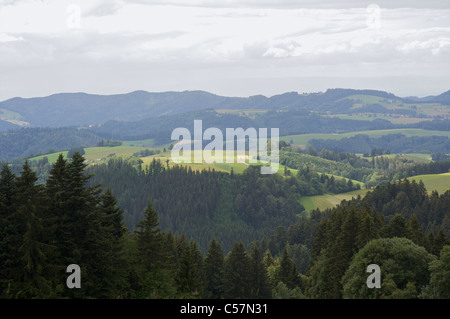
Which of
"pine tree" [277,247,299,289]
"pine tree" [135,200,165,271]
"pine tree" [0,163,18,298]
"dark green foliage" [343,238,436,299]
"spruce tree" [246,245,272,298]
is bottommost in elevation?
"pine tree" [277,247,299,289]

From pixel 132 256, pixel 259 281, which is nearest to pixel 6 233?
pixel 132 256

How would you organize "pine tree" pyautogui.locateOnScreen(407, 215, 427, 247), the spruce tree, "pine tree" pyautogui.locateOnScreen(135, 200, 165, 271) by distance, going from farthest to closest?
"pine tree" pyautogui.locateOnScreen(407, 215, 427, 247) → the spruce tree → "pine tree" pyautogui.locateOnScreen(135, 200, 165, 271)

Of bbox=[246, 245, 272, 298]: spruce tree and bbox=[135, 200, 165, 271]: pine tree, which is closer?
bbox=[135, 200, 165, 271]: pine tree

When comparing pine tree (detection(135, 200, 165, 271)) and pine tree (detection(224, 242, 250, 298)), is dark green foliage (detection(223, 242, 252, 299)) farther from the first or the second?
pine tree (detection(135, 200, 165, 271))

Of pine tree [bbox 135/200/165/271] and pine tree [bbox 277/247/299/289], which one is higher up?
pine tree [bbox 135/200/165/271]

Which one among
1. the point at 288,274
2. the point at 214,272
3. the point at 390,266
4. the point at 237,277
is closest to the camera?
the point at 390,266

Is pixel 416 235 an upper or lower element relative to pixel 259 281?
upper

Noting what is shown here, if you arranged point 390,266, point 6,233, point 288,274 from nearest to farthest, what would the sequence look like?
1. point 6,233
2. point 390,266
3. point 288,274

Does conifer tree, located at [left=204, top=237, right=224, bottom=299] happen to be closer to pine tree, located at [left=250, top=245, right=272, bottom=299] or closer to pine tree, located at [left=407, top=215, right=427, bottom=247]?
pine tree, located at [left=250, top=245, right=272, bottom=299]

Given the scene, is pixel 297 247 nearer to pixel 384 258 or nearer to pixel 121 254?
pixel 384 258

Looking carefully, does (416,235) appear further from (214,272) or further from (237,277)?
(214,272)

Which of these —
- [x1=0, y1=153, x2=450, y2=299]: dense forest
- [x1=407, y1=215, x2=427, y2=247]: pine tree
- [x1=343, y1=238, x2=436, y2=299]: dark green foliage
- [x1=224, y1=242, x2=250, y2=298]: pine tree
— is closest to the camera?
[x1=0, y1=153, x2=450, y2=299]: dense forest

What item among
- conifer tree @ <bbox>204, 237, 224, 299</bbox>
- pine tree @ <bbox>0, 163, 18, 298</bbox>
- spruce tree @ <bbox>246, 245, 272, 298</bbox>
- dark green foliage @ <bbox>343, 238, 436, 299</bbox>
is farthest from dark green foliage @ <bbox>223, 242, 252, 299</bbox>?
pine tree @ <bbox>0, 163, 18, 298</bbox>
